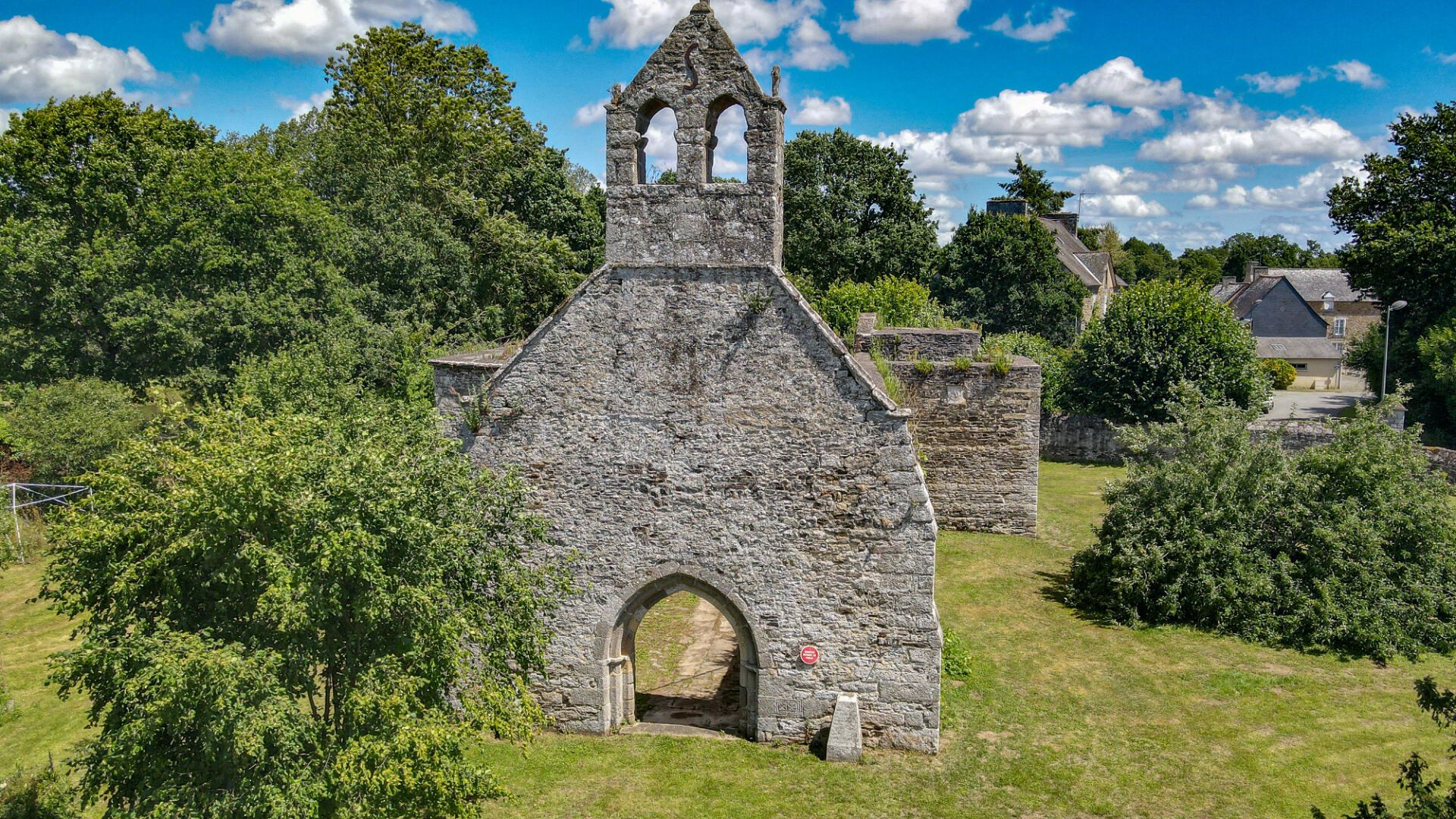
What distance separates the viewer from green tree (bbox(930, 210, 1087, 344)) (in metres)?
48.9

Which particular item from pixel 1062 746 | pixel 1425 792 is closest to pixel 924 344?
pixel 1062 746

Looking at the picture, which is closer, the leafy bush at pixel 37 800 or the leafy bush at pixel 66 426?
the leafy bush at pixel 37 800

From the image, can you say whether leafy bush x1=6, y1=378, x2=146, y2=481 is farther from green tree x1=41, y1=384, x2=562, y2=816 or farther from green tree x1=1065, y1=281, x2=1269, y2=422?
green tree x1=1065, y1=281, x2=1269, y2=422

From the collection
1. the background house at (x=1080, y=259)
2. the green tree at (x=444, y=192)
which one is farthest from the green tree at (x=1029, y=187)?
the green tree at (x=444, y=192)

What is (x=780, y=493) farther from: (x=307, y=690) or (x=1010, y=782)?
(x=307, y=690)

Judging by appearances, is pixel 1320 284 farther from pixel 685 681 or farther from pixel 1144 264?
pixel 685 681

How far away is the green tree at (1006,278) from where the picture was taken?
48938mm

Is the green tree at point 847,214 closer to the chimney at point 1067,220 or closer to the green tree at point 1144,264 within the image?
the chimney at point 1067,220

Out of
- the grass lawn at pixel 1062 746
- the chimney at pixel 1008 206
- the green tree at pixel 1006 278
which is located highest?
the chimney at pixel 1008 206

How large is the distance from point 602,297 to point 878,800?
24.6ft

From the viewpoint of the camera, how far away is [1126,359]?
35.1 meters

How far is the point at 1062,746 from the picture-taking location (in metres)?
13.5

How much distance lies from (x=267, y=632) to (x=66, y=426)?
21391 millimetres

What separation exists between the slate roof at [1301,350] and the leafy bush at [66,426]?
6270 cm
